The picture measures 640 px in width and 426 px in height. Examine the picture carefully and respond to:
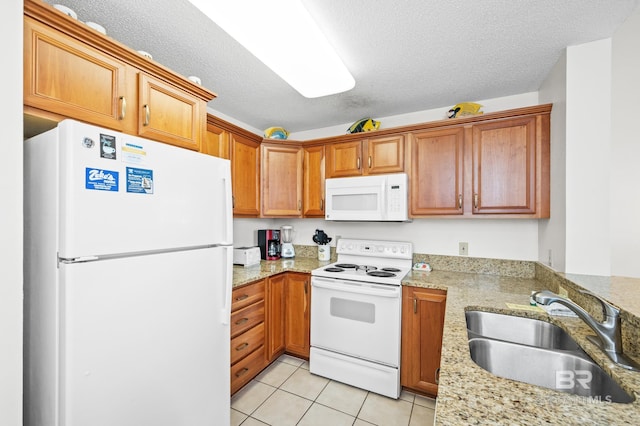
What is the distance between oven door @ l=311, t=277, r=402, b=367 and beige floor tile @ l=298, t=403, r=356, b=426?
16.1 inches

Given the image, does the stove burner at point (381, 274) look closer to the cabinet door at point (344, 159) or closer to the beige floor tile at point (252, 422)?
the cabinet door at point (344, 159)

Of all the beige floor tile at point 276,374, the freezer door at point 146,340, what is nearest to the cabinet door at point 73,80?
the freezer door at point 146,340

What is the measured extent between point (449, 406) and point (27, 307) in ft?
5.14

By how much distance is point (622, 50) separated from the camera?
173cm

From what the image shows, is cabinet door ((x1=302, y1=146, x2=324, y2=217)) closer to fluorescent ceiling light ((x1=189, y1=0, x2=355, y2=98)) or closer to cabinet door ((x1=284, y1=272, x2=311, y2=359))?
cabinet door ((x1=284, y1=272, x2=311, y2=359))

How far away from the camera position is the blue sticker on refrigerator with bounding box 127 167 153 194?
3.68 feet

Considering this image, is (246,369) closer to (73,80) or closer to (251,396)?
(251,396)

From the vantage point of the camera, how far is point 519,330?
55.6 inches

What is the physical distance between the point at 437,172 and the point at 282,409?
7.16ft

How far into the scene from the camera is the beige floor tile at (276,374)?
2.20 m

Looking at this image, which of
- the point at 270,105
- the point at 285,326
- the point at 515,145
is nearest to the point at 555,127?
the point at 515,145

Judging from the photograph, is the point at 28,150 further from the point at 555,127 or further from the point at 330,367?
the point at 555,127

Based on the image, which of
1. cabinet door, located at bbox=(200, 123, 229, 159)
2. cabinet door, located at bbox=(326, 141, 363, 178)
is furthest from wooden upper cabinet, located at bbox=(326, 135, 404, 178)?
cabinet door, located at bbox=(200, 123, 229, 159)

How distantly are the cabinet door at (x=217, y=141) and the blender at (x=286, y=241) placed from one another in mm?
1167
